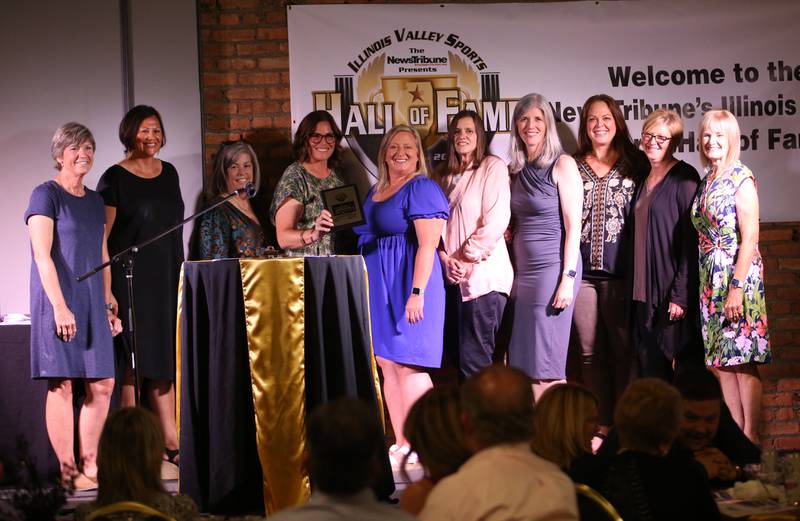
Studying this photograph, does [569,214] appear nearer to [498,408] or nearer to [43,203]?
[43,203]

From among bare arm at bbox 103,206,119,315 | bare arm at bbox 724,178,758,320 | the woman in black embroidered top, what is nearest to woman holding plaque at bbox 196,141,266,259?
bare arm at bbox 103,206,119,315

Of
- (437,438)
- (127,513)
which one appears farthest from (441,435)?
(127,513)

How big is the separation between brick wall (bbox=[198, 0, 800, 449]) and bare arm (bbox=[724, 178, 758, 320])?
1194mm

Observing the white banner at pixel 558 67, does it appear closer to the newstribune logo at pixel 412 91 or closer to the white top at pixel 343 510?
the newstribune logo at pixel 412 91

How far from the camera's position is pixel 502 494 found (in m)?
2.28

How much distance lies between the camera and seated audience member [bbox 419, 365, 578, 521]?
7.48ft

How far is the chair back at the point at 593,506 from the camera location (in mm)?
2441

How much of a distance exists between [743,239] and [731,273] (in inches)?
7.4

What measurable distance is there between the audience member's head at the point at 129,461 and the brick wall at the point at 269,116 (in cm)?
379

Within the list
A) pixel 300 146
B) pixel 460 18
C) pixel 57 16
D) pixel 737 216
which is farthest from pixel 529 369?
pixel 57 16

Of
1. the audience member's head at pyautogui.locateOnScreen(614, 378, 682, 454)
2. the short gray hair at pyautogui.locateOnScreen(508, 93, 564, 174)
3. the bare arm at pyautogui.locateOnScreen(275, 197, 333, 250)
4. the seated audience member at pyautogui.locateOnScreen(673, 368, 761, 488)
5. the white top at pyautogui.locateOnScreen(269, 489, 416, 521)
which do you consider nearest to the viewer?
the white top at pyautogui.locateOnScreen(269, 489, 416, 521)

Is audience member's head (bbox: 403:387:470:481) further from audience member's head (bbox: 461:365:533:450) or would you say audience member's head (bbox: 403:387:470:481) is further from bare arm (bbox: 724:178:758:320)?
bare arm (bbox: 724:178:758:320)

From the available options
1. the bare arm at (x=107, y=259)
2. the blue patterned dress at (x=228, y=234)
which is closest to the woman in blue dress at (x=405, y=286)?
the blue patterned dress at (x=228, y=234)

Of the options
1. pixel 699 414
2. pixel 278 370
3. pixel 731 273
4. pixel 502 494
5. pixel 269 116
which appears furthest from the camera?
pixel 269 116
